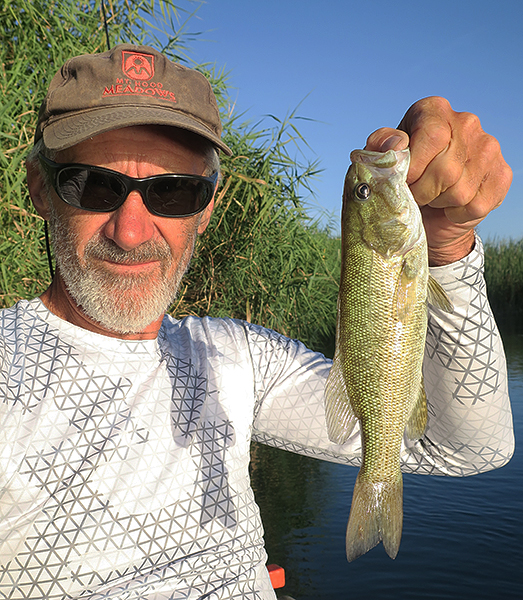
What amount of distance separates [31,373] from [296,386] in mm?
927

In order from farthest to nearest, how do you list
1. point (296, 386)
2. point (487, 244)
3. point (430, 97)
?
1. point (487, 244)
2. point (296, 386)
3. point (430, 97)

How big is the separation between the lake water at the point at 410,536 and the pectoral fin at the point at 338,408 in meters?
3.79

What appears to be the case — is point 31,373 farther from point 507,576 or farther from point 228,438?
point 507,576

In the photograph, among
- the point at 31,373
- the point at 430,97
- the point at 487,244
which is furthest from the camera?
the point at 487,244

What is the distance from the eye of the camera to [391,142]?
4.52 ft

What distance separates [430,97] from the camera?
1457 mm

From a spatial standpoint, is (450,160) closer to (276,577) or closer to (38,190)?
(38,190)

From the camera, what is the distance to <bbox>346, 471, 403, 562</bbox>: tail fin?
138 centimetres

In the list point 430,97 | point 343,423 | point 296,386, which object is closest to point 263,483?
point 296,386

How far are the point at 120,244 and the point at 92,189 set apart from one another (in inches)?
8.2

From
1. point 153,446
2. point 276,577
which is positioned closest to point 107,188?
point 153,446

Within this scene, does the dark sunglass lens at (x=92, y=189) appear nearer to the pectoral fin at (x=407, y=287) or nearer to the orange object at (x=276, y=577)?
the pectoral fin at (x=407, y=287)

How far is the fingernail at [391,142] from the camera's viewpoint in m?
1.37

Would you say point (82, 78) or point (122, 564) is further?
point (82, 78)
